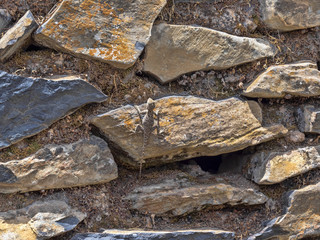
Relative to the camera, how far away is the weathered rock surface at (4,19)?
3.59 metres

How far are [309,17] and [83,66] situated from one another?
2451mm

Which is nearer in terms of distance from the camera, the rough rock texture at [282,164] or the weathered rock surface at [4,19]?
the weathered rock surface at [4,19]

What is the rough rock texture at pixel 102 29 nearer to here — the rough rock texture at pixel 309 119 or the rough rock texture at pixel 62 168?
the rough rock texture at pixel 62 168

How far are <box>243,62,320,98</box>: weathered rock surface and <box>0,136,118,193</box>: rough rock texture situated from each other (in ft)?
5.22

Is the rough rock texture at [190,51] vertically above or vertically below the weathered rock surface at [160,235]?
above

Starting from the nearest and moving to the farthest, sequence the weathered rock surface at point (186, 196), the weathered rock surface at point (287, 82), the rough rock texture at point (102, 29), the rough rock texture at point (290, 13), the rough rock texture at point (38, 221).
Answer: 1. the rough rock texture at point (38, 221)
2. the rough rock texture at point (102, 29)
3. the weathered rock surface at point (186, 196)
4. the weathered rock surface at point (287, 82)
5. the rough rock texture at point (290, 13)

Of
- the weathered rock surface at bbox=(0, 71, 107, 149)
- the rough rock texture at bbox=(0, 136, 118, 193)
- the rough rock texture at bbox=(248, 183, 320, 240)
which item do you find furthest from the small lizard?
the rough rock texture at bbox=(248, 183, 320, 240)

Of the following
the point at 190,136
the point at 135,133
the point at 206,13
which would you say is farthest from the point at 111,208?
the point at 206,13

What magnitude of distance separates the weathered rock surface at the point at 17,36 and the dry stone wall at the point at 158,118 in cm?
1

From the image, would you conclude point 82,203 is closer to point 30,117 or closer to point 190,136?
point 30,117

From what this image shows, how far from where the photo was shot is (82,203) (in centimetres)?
352

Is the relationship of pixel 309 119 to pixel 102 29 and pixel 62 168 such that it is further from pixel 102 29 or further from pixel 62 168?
pixel 62 168

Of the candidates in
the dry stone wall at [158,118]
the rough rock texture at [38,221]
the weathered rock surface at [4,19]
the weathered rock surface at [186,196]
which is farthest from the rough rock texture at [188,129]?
the weathered rock surface at [4,19]

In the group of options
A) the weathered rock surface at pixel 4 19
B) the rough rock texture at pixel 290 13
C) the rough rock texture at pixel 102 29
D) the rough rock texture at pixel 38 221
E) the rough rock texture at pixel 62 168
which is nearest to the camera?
the rough rock texture at pixel 38 221
